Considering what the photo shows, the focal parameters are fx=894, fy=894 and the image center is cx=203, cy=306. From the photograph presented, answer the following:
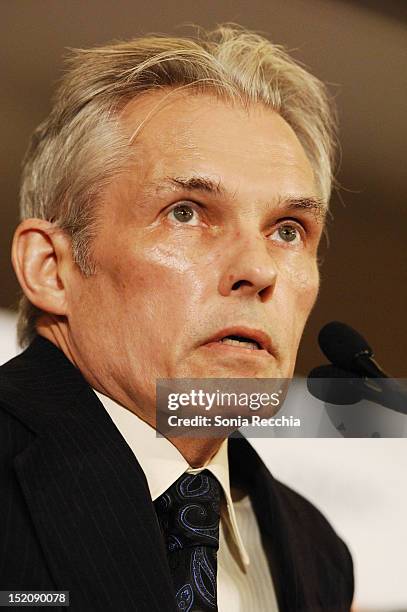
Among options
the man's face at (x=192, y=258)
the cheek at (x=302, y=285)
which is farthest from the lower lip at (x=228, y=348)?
the cheek at (x=302, y=285)

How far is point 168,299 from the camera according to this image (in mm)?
1178

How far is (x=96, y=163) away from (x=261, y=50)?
0.33m

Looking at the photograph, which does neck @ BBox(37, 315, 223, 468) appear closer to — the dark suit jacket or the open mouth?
the dark suit jacket

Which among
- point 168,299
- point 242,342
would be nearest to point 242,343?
point 242,342

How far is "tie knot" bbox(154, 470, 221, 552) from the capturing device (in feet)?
3.64

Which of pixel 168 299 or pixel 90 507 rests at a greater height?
pixel 168 299

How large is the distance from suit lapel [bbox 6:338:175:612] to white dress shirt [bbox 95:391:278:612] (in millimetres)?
39

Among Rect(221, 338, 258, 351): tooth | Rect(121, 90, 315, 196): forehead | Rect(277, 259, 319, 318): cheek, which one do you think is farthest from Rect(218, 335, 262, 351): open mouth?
Rect(121, 90, 315, 196): forehead

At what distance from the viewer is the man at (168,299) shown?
3.60 ft

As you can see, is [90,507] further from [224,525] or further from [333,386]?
[333,386]

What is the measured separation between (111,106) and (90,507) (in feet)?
1.82

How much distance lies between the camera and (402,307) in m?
1.47

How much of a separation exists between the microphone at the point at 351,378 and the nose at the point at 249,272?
6.5 inches

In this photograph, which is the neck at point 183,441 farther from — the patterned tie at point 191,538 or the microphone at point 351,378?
the microphone at point 351,378
